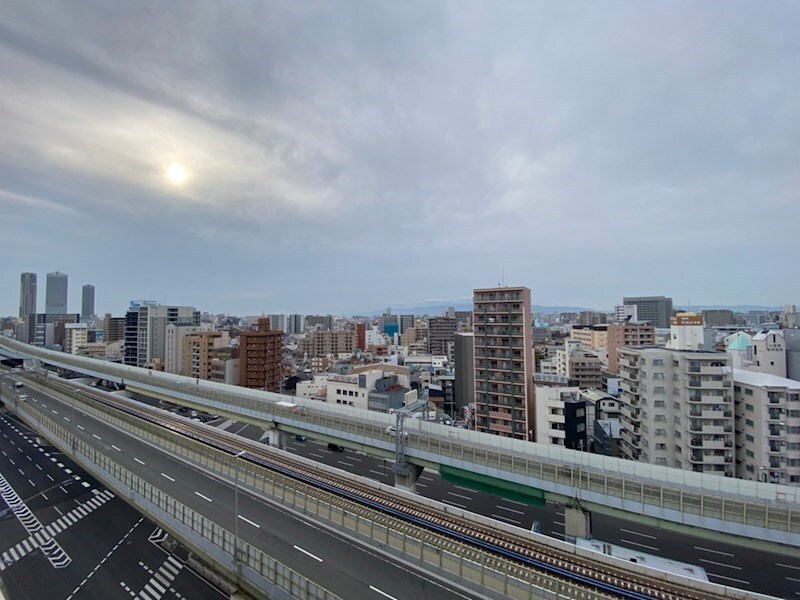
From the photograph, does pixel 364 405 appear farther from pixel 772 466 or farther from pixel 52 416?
pixel 772 466

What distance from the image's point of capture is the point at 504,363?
41.0 meters

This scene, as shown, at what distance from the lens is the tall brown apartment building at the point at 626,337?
75750mm

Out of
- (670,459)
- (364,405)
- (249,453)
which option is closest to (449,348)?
(364,405)

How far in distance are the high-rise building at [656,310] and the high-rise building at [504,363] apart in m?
148

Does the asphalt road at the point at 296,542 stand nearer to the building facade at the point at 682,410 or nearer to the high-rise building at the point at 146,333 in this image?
the building facade at the point at 682,410

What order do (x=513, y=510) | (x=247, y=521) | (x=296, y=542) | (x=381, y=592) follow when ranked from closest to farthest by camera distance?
(x=381, y=592), (x=296, y=542), (x=247, y=521), (x=513, y=510)

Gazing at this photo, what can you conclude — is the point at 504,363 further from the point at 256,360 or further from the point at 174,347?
the point at 174,347

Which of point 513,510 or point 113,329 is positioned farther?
point 113,329

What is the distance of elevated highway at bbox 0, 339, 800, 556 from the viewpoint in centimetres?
1725

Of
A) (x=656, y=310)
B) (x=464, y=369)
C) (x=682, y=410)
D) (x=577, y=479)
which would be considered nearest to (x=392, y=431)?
(x=577, y=479)

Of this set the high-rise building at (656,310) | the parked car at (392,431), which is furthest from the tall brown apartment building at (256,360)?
the high-rise building at (656,310)

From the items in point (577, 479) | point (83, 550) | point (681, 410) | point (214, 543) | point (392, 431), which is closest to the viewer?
point (214, 543)

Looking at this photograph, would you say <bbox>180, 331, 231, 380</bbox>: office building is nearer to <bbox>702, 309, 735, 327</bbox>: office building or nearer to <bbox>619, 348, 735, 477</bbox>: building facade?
<bbox>619, 348, 735, 477</bbox>: building facade

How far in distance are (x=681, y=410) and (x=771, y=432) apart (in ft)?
18.3
